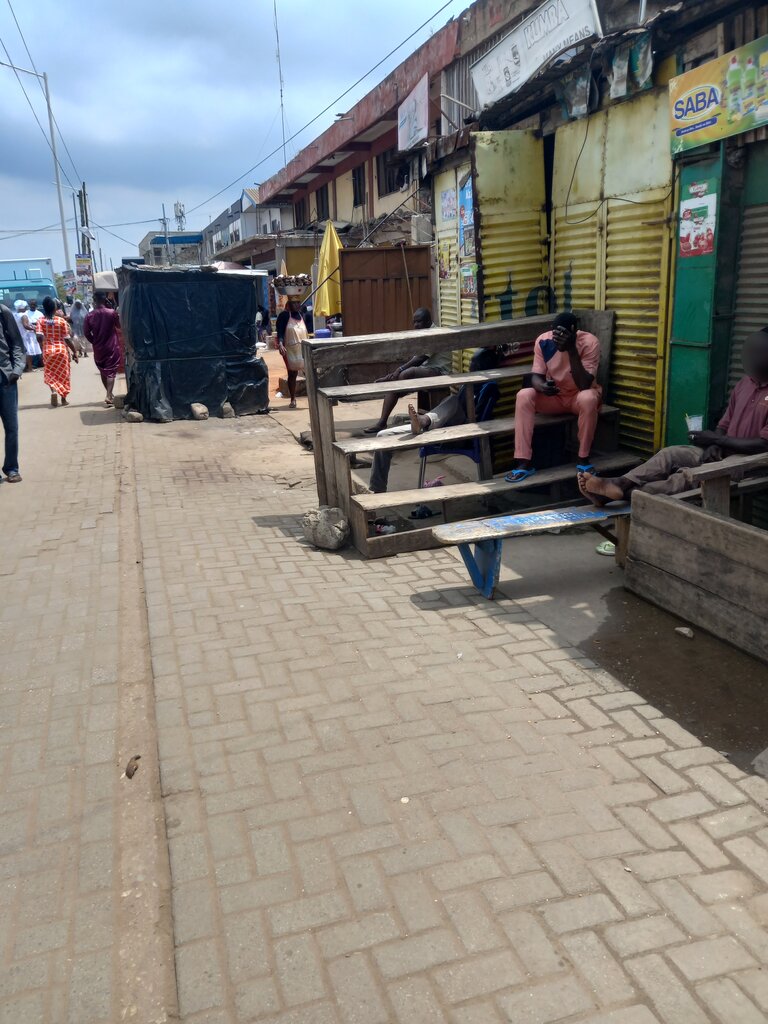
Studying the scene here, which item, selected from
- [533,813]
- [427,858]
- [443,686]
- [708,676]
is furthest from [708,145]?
[427,858]

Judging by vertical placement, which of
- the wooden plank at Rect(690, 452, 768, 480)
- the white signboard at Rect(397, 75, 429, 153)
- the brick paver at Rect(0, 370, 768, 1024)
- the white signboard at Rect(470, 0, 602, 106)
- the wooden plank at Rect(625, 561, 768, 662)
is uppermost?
the white signboard at Rect(397, 75, 429, 153)

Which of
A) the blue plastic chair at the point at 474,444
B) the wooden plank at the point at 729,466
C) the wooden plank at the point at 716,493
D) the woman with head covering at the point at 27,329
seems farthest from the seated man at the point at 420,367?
the woman with head covering at the point at 27,329

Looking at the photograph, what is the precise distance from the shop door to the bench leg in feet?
6.43

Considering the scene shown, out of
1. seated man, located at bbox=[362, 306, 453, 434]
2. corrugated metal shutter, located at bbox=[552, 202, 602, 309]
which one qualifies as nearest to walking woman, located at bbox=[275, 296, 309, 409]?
→ seated man, located at bbox=[362, 306, 453, 434]

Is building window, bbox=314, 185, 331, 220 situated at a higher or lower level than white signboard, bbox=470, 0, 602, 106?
higher

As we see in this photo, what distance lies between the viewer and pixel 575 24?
219 inches

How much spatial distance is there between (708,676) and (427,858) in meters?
1.81

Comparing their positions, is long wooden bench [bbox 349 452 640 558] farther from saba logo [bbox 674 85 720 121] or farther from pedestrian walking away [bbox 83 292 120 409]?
pedestrian walking away [bbox 83 292 120 409]

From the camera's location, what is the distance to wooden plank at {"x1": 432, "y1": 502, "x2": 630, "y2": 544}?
459 centimetres

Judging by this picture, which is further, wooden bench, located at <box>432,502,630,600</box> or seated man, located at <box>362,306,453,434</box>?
seated man, located at <box>362,306,453,434</box>

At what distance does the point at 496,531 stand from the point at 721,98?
114 inches

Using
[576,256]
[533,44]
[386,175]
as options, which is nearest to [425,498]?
[576,256]

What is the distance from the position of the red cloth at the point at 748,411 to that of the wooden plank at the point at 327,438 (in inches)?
107

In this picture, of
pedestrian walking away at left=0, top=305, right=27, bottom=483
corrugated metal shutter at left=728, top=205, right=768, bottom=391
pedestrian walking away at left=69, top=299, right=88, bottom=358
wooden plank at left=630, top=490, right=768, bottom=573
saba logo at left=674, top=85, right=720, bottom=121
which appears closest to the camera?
wooden plank at left=630, top=490, right=768, bottom=573
